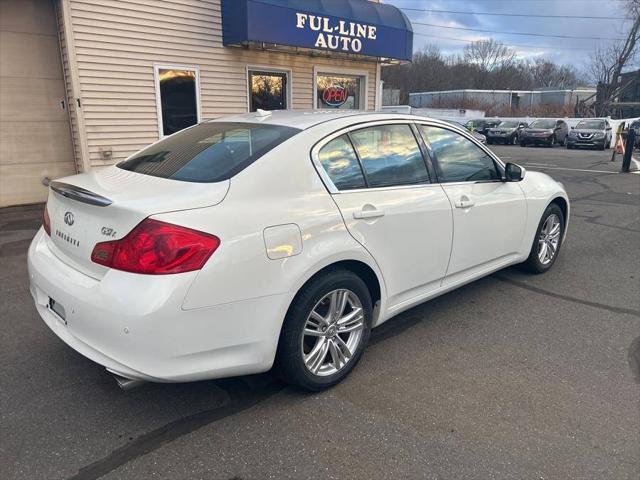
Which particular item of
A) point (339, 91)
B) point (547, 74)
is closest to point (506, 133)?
point (339, 91)

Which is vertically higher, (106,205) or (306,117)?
(306,117)

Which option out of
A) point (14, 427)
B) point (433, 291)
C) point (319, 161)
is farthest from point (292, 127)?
point (14, 427)

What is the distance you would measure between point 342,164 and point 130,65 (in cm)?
671

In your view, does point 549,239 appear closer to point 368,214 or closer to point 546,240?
point 546,240

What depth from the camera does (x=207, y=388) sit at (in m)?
2.95

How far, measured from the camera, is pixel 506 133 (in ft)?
92.2

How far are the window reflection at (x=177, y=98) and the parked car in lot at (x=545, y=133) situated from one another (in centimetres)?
2202

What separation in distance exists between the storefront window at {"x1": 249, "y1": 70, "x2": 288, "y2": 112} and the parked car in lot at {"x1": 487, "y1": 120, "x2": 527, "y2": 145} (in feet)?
68.8

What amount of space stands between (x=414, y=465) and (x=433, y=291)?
4.89 ft

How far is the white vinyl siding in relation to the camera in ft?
25.7

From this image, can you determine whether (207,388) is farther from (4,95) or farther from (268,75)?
(268,75)

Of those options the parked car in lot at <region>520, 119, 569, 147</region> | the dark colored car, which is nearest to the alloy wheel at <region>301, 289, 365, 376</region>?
the parked car in lot at <region>520, 119, 569, 147</region>

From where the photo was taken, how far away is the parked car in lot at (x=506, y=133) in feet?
92.1

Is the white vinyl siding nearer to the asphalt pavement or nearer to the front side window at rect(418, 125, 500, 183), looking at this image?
the asphalt pavement
